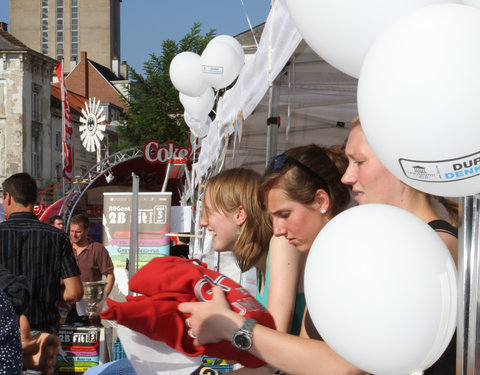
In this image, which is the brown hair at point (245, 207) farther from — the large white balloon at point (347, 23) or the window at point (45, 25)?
the window at point (45, 25)

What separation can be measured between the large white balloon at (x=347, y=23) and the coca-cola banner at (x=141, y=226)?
388 inches

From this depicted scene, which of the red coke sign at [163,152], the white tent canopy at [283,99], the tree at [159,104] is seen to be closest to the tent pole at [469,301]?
the white tent canopy at [283,99]

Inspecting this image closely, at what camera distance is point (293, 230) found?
7.23ft

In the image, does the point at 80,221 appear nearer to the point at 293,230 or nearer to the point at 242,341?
the point at 293,230

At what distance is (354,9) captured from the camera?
1.67 m

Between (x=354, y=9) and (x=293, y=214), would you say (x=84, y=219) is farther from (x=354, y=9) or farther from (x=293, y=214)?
(x=354, y=9)

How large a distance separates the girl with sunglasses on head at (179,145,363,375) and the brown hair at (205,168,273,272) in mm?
284

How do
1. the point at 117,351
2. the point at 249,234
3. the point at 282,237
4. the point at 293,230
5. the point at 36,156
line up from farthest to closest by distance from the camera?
the point at 36,156
the point at 117,351
the point at 249,234
the point at 282,237
the point at 293,230

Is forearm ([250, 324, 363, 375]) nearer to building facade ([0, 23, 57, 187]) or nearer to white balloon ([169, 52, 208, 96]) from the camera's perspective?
white balloon ([169, 52, 208, 96])

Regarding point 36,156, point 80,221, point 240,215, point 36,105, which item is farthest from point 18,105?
point 240,215

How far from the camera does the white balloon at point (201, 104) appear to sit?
8637 millimetres

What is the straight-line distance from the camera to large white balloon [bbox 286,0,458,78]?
5.30 ft

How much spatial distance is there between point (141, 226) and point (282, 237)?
976 cm

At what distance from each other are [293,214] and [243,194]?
1.68ft
